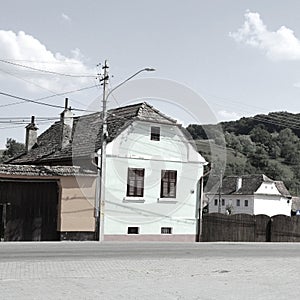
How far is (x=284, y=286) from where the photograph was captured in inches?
527

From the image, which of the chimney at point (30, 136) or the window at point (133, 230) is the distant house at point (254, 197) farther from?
the window at point (133, 230)

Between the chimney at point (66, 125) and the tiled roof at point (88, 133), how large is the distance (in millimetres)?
357

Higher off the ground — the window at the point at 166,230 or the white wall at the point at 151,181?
the white wall at the point at 151,181

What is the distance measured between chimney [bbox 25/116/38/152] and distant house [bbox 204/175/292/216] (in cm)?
5173

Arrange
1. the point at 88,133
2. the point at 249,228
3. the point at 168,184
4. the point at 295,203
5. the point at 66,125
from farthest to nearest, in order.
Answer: the point at 295,203
the point at 249,228
the point at 66,125
the point at 88,133
the point at 168,184

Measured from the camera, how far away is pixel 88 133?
38531 mm

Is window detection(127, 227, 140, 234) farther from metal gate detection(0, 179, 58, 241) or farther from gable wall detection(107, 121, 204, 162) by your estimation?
metal gate detection(0, 179, 58, 241)

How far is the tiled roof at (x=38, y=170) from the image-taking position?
30156 mm

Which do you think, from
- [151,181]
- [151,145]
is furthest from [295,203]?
[151,145]

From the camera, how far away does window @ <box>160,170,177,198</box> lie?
1492 inches

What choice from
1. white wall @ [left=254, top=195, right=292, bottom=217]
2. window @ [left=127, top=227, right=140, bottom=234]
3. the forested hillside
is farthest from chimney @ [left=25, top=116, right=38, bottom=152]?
white wall @ [left=254, top=195, right=292, bottom=217]

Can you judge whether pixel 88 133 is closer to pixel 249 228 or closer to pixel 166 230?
pixel 166 230

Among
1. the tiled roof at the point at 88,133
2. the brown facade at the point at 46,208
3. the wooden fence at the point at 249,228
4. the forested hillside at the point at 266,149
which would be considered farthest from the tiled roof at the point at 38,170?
the forested hillside at the point at 266,149

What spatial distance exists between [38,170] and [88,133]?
7959 millimetres
